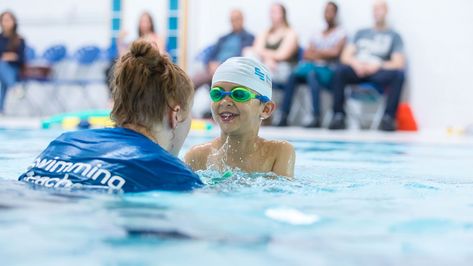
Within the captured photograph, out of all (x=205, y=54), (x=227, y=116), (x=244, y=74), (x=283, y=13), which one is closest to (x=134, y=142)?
(x=227, y=116)

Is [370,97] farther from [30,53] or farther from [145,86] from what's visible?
[145,86]

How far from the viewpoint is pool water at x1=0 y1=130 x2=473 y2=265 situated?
5.67 ft

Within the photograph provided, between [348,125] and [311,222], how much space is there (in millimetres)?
8083

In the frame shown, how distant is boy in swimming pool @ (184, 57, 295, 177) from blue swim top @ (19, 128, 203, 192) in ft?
2.54

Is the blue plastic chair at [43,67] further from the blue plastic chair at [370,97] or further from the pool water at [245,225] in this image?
the pool water at [245,225]

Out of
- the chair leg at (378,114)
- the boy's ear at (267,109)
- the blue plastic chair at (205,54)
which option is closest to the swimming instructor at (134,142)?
the boy's ear at (267,109)

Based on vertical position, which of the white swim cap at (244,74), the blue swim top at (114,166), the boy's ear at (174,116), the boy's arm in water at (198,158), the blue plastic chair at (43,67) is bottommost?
the blue plastic chair at (43,67)

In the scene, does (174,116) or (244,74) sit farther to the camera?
(244,74)

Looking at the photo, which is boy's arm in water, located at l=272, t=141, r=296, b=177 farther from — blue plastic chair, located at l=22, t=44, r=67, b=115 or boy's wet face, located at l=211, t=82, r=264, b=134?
blue plastic chair, located at l=22, t=44, r=67, b=115

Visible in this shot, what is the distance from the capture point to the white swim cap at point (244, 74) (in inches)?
135

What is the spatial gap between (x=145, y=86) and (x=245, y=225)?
2.23 feet

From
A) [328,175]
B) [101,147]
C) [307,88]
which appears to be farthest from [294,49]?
[101,147]

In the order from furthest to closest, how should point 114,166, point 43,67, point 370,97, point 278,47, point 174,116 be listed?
1. point 43,67
2. point 278,47
3. point 370,97
4. point 174,116
5. point 114,166

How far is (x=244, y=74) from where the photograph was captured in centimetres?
345
